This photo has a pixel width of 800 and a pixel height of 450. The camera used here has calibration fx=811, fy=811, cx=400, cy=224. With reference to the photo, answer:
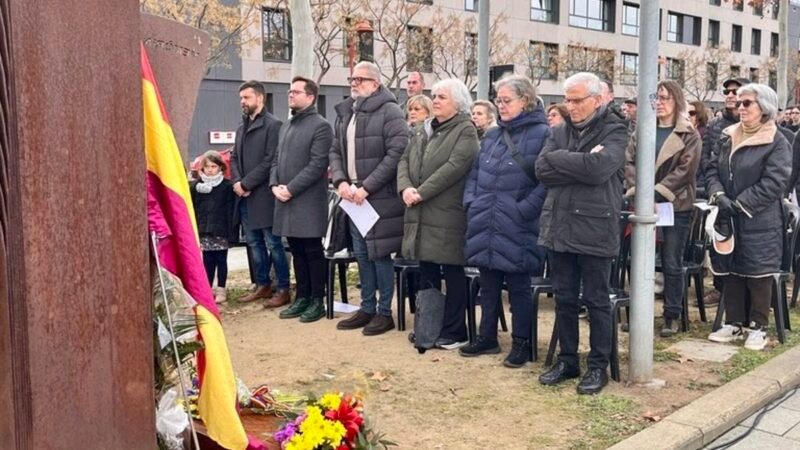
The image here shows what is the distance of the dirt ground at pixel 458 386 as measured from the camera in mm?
4363

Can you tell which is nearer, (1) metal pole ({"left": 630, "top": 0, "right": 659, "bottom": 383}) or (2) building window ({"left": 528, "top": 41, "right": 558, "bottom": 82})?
(1) metal pole ({"left": 630, "top": 0, "right": 659, "bottom": 383})

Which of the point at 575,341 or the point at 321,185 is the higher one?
the point at 321,185

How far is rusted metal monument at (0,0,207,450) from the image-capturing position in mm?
1766

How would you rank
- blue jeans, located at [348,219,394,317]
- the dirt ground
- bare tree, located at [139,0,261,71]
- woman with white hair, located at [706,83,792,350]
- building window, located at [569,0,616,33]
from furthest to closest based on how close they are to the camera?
building window, located at [569,0,616,33]
bare tree, located at [139,0,261,71]
blue jeans, located at [348,219,394,317]
woman with white hair, located at [706,83,792,350]
the dirt ground

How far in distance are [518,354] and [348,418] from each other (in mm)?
2630

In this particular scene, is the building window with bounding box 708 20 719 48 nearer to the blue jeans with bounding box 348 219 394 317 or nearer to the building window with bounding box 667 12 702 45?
the building window with bounding box 667 12 702 45

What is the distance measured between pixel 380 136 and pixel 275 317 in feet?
6.40

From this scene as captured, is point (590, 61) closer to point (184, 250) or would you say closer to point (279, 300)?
point (279, 300)

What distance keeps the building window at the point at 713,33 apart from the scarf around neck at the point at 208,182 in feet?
152

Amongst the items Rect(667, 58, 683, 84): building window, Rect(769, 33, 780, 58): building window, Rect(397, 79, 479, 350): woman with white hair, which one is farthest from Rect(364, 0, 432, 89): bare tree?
Rect(769, 33, 780, 58): building window

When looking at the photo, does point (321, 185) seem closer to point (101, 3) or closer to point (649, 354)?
point (649, 354)

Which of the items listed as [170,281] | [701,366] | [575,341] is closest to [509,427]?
[575,341]

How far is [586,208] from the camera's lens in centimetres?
482

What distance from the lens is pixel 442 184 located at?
5.75m
